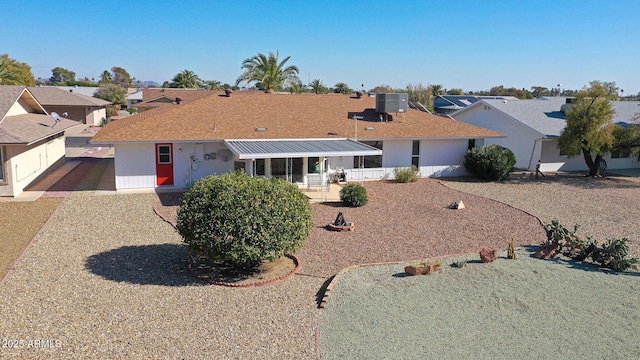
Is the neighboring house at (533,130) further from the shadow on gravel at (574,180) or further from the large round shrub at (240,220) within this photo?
the large round shrub at (240,220)

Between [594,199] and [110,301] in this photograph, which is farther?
[594,199]

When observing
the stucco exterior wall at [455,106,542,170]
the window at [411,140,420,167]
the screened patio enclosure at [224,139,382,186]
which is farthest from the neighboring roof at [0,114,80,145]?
the stucco exterior wall at [455,106,542,170]

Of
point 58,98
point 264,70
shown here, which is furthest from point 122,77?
point 264,70

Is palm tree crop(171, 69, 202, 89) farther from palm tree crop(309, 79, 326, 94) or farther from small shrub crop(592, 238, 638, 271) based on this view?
small shrub crop(592, 238, 638, 271)

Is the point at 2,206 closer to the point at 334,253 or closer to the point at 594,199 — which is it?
the point at 334,253

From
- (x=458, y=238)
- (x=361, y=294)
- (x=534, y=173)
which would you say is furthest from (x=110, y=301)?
(x=534, y=173)

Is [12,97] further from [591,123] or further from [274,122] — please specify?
[591,123]

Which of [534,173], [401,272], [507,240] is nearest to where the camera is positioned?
[401,272]
